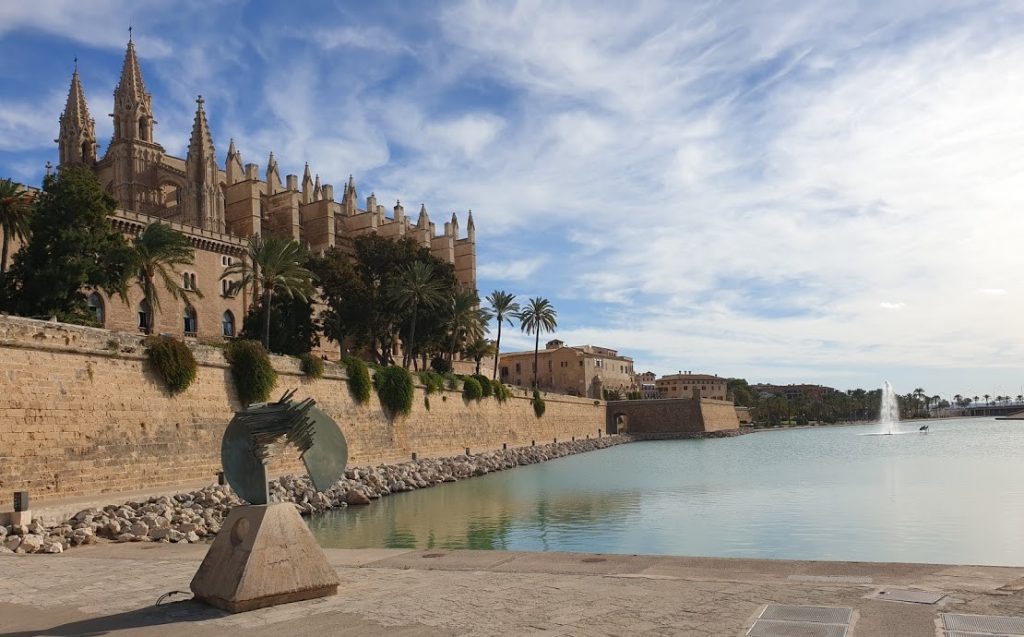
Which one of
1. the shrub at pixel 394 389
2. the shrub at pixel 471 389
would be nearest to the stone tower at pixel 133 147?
the shrub at pixel 471 389

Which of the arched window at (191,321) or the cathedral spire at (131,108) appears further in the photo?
the cathedral spire at (131,108)

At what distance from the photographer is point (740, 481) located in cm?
2717

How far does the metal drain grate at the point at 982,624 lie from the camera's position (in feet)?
16.3

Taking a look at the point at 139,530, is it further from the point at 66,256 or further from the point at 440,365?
the point at 440,365

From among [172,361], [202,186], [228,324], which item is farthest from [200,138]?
[172,361]

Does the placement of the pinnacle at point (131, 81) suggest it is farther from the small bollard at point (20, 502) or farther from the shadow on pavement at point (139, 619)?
the shadow on pavement at point (139, 619)

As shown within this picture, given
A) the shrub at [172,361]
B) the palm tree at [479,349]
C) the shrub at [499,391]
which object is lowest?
the shrub at [499,391]

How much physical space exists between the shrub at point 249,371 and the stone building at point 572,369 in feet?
204

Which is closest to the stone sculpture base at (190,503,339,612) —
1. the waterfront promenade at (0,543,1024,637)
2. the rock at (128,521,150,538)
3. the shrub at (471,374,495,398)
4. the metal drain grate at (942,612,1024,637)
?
the waterfront promenade at (0,543,1024,637)

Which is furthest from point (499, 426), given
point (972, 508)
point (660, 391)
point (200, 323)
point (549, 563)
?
point (660, 391)

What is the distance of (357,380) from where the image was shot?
102ft

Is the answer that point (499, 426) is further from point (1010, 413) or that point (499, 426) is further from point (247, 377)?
point (1010, 413)

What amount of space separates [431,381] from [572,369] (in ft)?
179

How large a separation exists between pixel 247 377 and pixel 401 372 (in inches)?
413
